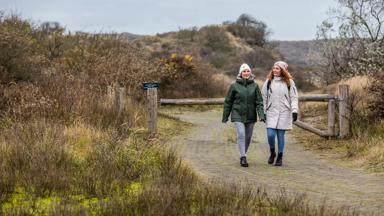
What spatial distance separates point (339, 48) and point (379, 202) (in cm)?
2288

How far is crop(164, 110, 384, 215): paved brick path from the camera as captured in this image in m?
8.64

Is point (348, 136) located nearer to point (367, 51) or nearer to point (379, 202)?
point (379, 202)

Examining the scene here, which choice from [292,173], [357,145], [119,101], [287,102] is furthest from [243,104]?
[119,101]

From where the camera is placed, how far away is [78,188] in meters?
7.68

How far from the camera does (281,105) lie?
11477mm

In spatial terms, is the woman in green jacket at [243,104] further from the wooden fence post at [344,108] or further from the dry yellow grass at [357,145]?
the wooden fence post at [344,108]

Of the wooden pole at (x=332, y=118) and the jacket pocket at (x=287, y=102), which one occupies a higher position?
the jacket pocket at (x=287, y=102)

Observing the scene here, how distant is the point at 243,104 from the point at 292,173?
5.24 ft

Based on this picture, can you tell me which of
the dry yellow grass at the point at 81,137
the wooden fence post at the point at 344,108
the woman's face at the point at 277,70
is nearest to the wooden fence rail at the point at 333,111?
the wooden fence post at the point at 344,108

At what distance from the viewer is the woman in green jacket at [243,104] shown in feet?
37.6

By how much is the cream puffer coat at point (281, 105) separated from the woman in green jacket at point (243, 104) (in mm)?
187

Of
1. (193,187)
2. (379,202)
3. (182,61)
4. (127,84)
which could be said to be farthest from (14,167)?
(182,61)

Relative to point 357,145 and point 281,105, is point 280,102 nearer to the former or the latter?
point 281,105

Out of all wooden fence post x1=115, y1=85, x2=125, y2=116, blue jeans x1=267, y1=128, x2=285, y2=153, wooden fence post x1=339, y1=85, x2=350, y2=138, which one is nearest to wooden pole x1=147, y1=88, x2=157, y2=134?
wooden fence post x1=115, y1=85, x2=125, y2=116
